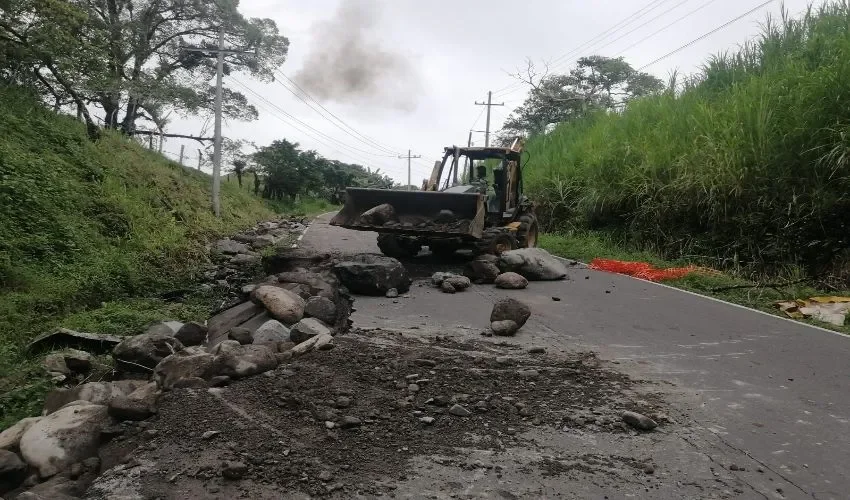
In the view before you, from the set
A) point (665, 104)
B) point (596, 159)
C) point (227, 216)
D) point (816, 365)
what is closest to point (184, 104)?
point (227, 216)

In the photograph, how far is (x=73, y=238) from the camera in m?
9.31

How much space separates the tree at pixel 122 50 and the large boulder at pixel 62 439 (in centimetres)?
1058

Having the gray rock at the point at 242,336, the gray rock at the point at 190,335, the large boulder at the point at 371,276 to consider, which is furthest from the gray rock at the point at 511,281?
the gray rock at the point at 190,335

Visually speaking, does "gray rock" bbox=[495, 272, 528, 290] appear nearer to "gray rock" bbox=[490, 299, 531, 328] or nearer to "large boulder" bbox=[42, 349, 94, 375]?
"gray rock" bbox=[490, 299, 531, 328]

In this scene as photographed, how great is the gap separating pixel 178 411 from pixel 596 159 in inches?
627

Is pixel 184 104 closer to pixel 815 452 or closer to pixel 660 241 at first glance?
pixel 660 241

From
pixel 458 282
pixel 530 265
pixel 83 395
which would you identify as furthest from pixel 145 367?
pixel 530 265

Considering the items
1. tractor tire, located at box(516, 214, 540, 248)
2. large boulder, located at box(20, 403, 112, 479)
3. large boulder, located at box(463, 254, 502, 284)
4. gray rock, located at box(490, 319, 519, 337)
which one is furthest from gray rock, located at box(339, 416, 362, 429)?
tractor tire, located at box(516, 214, 540, 248)

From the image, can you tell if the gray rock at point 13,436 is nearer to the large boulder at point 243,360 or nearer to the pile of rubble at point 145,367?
the pile of rubble at point 145,367

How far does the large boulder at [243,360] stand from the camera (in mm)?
4219

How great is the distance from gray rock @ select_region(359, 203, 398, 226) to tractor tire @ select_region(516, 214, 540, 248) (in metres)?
3.18

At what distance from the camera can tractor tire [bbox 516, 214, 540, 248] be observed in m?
12.8

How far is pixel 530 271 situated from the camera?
1030 cm

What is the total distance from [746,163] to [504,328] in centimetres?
843
